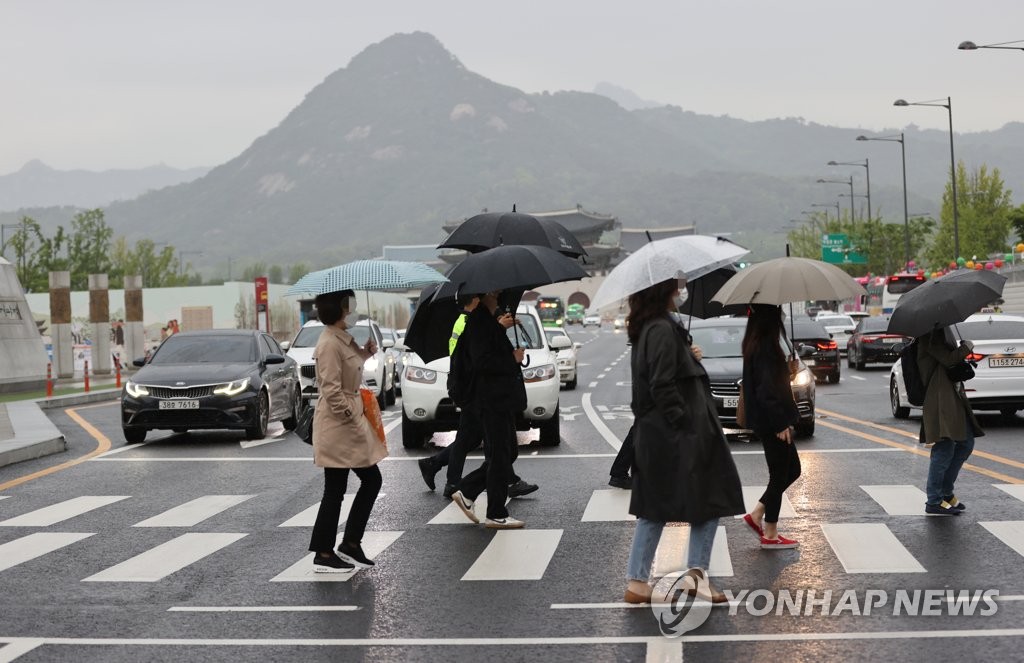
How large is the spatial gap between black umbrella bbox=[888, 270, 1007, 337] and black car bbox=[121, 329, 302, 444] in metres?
9.96

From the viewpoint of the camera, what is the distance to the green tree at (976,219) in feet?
241

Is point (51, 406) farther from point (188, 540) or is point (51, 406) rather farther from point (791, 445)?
point (791, 445)

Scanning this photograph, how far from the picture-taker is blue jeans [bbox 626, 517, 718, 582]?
6.82 metres

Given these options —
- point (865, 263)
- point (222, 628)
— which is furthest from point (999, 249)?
point (222, 628)

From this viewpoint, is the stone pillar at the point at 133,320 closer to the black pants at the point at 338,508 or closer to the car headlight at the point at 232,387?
the car headlight at the point at 232,387

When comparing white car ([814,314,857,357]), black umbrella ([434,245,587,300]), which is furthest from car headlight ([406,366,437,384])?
white car ([814,314,857,357])

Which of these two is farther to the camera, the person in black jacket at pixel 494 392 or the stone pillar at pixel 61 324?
the stone pillar at pixel 61 324

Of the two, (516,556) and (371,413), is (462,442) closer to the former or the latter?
(516,556)

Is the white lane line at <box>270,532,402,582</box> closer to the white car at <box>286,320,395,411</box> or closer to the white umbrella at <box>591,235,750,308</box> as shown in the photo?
the white umbrella at <box>591,235,750,308</box>

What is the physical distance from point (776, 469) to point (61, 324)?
3695 cm

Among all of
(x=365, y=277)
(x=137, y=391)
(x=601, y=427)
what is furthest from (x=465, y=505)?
(x=601, y=427)

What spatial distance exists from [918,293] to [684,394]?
3.73 m

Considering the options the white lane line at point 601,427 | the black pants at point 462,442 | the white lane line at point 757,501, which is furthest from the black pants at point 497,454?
the white lane line at point 601,427

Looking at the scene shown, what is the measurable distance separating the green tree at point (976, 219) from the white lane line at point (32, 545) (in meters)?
67.2
